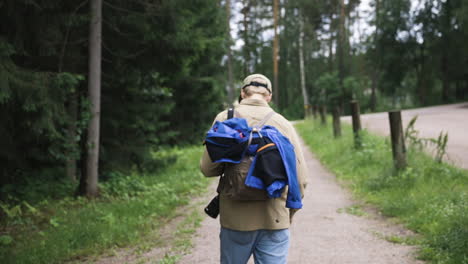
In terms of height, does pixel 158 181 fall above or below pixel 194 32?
below

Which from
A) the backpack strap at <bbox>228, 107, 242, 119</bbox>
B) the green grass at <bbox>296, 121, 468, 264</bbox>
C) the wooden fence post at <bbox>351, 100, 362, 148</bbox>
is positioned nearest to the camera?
the backpack strap at <bbox>228, 107, 242, 119</bbox>

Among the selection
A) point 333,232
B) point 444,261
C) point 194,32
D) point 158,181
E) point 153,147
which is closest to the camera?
point 444,261

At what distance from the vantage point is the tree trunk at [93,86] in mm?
8094

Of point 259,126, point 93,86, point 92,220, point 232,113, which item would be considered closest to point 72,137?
point 93,86

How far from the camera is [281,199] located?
2781 millimetres

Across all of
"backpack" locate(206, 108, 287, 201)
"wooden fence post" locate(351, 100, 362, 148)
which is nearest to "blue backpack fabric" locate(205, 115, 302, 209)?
"backpack" locate(206, 108, 287, 201)

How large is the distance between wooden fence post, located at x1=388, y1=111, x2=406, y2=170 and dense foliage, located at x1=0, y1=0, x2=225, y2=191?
3.99 m

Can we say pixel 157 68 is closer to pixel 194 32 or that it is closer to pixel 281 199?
pixel 194 32

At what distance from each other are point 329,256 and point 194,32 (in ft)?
18.2

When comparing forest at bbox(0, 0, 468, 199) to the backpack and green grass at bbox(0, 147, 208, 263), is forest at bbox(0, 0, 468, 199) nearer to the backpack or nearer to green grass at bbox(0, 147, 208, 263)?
green grass at bbox(0, 147, 208, 263)

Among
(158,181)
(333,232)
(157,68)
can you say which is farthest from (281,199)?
(158,181)

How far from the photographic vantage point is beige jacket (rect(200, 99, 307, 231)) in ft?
8.91

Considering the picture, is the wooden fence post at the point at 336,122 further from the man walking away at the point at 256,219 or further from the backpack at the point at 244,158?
the backpack at the point at 244,158

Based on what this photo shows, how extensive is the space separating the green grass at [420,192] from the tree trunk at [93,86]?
5.13m
